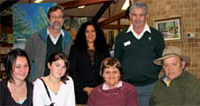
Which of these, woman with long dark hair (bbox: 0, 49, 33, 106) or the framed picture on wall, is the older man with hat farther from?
the framed picture on wall

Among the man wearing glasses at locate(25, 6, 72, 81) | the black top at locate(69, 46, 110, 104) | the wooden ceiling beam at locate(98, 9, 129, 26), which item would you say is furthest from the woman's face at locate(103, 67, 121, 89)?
the wooden ceiling beam at locate(98, 9, 129, 26)

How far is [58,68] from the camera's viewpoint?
276 cm

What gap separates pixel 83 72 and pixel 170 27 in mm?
2696

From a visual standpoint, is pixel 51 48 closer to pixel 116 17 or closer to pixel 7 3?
pixel 7 3

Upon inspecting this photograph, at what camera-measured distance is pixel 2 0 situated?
325 inches

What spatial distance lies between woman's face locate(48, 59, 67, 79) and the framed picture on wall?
2879mm

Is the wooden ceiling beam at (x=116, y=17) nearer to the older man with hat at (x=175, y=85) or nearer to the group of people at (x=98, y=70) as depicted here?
the group of people at (x=98, y=70)

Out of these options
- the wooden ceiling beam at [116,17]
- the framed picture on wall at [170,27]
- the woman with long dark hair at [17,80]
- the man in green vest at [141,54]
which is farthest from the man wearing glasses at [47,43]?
the wooden ceiling beam at [116,17]

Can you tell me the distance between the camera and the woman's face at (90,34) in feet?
9.85

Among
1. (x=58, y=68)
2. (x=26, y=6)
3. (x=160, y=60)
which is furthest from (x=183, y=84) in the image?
(x=26, y=6)

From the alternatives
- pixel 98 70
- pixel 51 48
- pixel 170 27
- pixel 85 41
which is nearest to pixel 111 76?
pixel 98 70

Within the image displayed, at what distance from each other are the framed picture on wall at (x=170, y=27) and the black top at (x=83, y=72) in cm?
253

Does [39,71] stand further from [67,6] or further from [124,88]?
[67,6]

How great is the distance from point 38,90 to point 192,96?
4.20 feet
